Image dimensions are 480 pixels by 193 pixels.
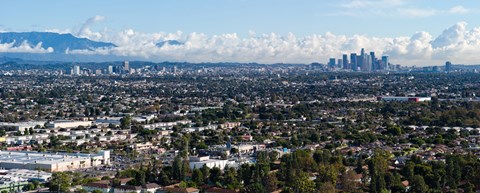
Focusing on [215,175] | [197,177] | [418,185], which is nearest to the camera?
[418,185]

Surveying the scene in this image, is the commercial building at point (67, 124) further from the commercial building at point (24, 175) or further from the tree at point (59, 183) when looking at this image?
the tree at point (59, 183)

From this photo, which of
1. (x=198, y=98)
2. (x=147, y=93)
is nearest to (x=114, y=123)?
(x=198, y=98)

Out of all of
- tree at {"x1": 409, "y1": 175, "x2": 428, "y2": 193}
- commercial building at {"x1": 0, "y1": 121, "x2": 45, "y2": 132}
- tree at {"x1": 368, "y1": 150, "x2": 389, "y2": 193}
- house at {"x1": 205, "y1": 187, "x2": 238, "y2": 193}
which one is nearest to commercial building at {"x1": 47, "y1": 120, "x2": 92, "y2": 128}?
commercial building at {"x1": 0, "y1": 121, "x2": 45, "y2": 132}

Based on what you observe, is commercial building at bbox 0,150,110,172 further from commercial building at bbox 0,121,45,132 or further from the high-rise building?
the high-rise building

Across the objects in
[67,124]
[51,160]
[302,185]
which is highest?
[302,185]

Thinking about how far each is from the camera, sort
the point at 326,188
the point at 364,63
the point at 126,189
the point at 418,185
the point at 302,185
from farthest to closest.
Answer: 1. the point at 364,63
2. the point at 126,189
3. the point at 418,185
4. the point at 302,185
5. the point at 326,188

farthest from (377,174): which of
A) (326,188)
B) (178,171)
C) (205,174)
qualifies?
(178,171)

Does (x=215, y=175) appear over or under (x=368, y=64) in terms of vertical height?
over

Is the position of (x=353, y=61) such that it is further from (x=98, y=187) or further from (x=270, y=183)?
(x=270, y=183)
